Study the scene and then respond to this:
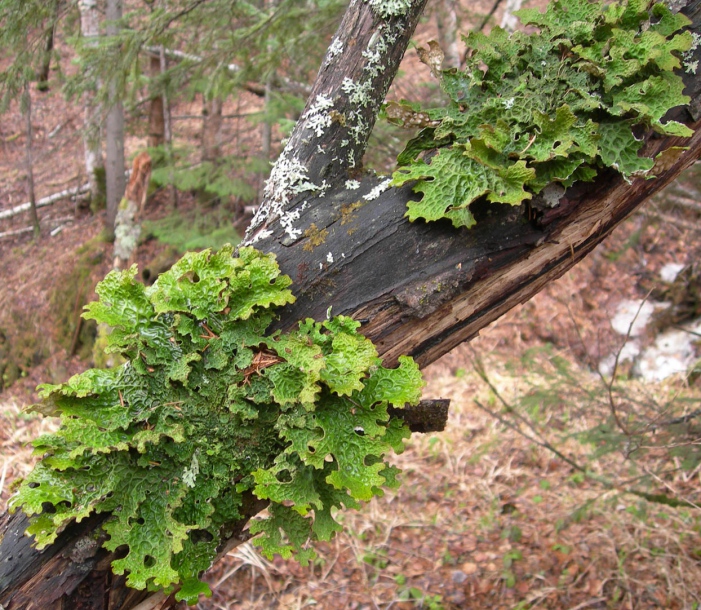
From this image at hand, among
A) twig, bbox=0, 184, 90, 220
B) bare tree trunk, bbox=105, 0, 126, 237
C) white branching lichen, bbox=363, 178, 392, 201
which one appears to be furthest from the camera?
twig, bbox=0, 184, 90, 220

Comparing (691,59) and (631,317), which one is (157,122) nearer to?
(631,317)

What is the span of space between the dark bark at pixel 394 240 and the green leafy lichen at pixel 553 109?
0.30 feet

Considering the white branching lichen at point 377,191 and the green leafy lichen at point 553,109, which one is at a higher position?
the green leafy lichen at point 553,109

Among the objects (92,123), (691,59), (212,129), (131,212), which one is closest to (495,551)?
(691,59)

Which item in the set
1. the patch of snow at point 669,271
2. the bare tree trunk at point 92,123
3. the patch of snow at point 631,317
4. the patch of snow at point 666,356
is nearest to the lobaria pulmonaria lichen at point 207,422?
the bare tree trunk at point 92,123

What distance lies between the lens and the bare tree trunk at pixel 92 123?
4.62 metres

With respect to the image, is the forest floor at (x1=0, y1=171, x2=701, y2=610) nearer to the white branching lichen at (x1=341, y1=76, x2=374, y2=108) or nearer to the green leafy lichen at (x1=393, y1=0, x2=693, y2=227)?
the green leafy lichen at (x1=393, y1=0, x2=693, y2=227)

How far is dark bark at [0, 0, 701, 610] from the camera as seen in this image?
1470 millimetres

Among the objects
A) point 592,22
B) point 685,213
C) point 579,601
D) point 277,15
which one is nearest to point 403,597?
point 579,601

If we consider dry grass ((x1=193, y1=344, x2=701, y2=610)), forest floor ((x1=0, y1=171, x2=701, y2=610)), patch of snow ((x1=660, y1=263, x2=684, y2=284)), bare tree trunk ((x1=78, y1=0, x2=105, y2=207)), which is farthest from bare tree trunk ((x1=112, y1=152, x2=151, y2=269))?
patch of snow ((x1=660, y1=263, x2=684, y2=284))

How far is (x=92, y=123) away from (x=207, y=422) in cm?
413

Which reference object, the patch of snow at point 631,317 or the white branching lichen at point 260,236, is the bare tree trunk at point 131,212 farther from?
the patch of snow at point 631,317

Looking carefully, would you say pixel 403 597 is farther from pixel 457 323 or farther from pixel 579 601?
pixel 457 323

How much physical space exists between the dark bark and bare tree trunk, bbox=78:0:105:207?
291cm
